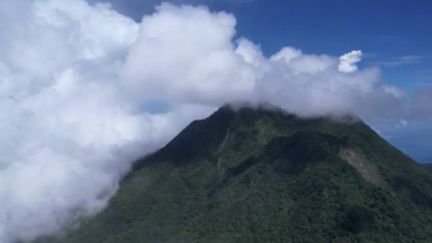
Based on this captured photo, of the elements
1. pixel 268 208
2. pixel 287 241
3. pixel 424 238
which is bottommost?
pixel 424 238

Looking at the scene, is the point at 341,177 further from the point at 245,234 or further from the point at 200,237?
the point at 200,237

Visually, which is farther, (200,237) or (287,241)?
(200,237)

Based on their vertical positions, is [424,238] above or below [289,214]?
below

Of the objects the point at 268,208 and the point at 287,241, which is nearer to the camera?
the point at 287,241

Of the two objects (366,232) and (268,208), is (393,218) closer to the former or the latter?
(366,232)

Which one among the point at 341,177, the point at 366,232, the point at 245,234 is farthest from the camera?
the point at 341,177

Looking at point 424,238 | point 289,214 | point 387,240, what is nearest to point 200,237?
point 289,214

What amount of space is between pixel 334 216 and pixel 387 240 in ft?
57.7

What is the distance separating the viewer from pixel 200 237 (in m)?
193

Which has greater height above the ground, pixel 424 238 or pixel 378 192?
pixel 378 192

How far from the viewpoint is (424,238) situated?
187 metres

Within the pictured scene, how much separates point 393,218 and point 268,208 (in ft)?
139

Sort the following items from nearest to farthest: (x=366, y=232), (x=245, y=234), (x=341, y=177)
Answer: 1. (x=366, y=232)
2. (x=245, y=234)
3. (x=341, y=177)

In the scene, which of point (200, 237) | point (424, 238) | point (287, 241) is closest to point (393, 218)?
point (424, 238)
